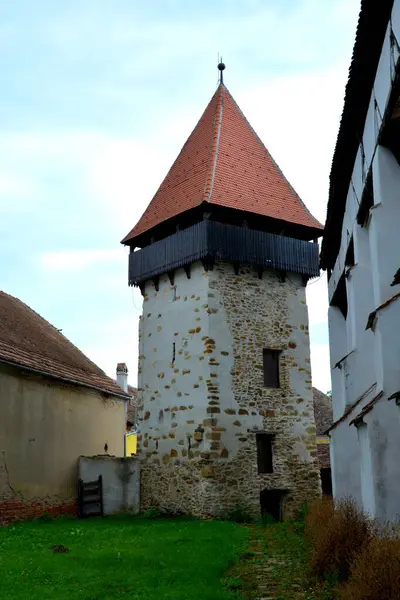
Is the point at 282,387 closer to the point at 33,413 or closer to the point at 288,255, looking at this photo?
the point at 288,255

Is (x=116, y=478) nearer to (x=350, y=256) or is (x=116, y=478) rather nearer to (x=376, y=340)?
(x=350, y=256)

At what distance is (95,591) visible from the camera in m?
7.97

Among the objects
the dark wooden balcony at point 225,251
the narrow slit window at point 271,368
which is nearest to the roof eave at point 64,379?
the dark wooden balcony at point 225,251

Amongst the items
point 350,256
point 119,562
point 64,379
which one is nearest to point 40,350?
point 64,379

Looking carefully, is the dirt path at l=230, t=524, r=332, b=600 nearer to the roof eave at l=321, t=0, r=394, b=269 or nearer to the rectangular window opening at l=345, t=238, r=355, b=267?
the rectangular window opening at l=345, t=238, r=355, b=267

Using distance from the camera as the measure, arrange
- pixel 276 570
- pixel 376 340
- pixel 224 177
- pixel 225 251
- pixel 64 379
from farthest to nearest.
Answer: pixel 224 177 → pixel 225 251 → pixel 64 379 → pixel 376 340 → pixel 276 570

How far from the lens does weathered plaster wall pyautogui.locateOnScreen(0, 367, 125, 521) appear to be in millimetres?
16192

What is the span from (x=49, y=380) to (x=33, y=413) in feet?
4.10

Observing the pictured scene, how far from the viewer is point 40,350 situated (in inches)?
763

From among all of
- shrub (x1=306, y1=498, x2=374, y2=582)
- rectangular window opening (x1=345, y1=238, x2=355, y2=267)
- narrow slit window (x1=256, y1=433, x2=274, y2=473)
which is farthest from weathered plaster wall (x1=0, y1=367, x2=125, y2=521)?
shrub (x1=306, y1=498, x2=374, y2=582)

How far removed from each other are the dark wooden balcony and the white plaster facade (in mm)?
6088

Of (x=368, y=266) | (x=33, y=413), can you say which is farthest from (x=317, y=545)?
(x=33, y=413)

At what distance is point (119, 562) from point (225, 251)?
10.8 meters

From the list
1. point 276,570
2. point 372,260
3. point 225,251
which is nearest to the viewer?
point 276,570
